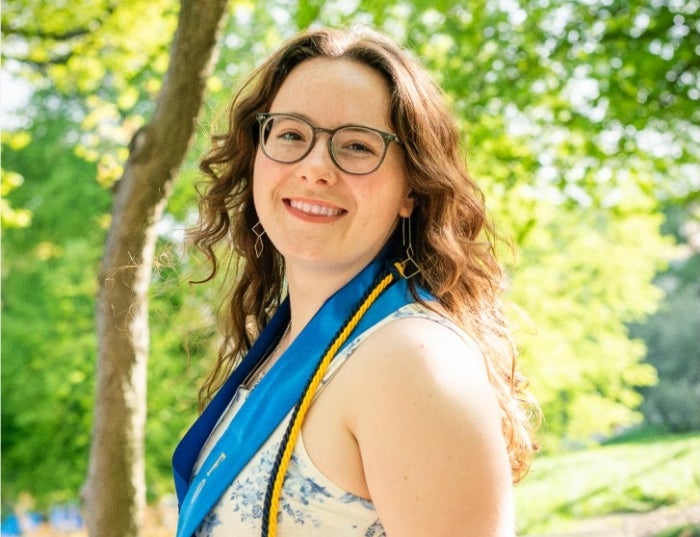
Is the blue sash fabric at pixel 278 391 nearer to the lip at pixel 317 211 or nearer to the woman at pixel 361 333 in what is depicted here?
the woman at pixel 361 333

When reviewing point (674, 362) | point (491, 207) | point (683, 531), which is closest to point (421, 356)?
point (491, 207)

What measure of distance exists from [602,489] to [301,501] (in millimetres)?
11624

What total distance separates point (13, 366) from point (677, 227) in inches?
881

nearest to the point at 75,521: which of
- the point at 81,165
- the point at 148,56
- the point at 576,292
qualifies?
the point at 81,165

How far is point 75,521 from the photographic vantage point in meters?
17.0

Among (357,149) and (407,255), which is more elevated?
(357,149)

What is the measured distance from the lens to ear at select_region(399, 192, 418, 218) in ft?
5.78

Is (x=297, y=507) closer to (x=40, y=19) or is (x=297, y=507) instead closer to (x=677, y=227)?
(x=40, y=19)

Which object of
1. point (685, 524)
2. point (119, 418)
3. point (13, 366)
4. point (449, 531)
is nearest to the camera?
point (449, 531)

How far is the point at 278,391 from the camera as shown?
1.56 metres

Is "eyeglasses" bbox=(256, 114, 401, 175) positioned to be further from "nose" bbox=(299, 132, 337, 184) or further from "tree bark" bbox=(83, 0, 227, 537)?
"tree bark" bbox=(83, 0, 227, 537)

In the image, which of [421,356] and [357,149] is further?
[357,149]

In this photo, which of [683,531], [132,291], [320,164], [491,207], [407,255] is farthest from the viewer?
[683,531]

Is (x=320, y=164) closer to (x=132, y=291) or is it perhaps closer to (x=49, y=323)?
(x=132, y=291)
